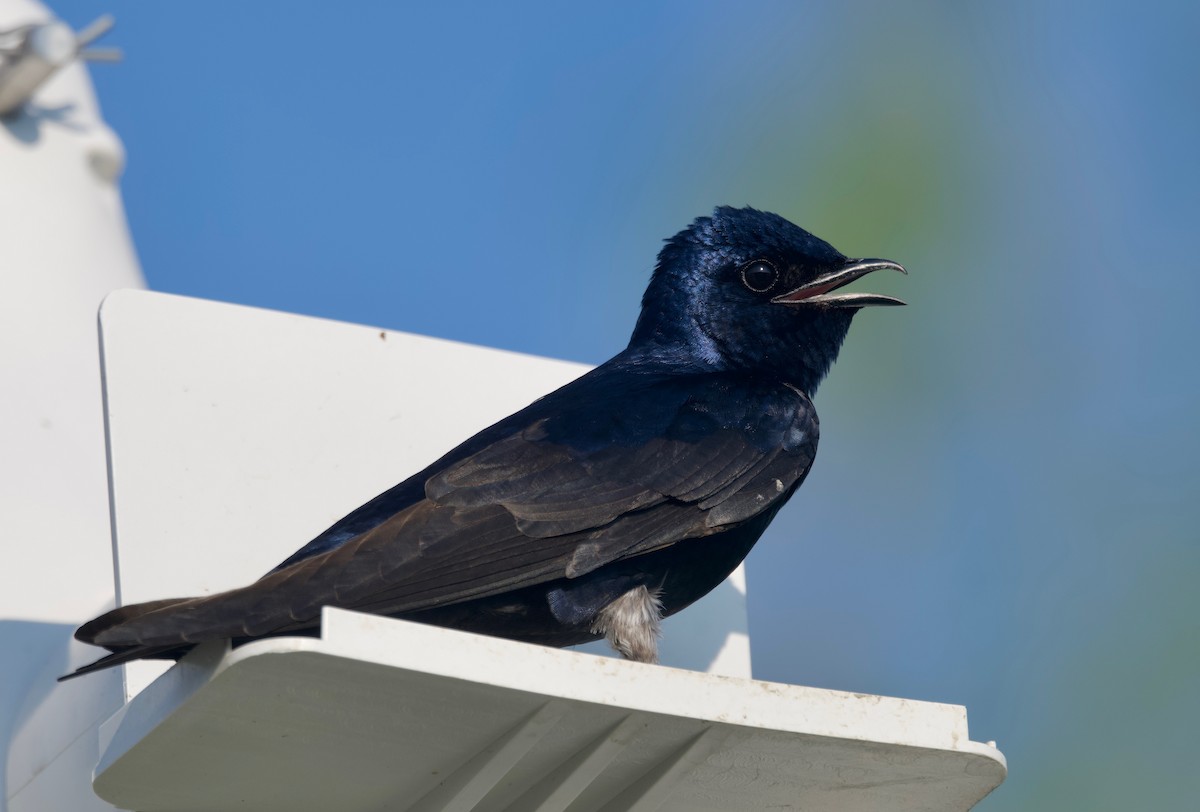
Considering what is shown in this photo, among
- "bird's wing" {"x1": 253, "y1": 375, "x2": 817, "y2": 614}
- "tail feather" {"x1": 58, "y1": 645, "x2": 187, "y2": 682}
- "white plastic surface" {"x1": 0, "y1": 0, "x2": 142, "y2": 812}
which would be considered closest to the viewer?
"tail feather" {"x1": 58, "y1": 645, "x2": 187, "y2": 682}

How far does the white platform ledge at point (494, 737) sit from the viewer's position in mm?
2611

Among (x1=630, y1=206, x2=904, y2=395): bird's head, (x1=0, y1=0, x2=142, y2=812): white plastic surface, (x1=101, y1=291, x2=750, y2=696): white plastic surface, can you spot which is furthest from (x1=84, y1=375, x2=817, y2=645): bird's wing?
(x1=0, y1=0, x2=142, y2=812): white plastic surface

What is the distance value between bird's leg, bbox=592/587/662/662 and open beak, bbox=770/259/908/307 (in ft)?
3.10

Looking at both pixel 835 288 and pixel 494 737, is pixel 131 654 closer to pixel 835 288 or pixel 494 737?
pixel 494 737

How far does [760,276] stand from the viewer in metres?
4.18

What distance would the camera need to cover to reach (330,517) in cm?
392

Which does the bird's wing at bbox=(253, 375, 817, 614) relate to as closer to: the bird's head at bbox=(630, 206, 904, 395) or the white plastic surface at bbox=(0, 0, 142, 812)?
the bird's head at bbox=(630, 206, 904, 395)

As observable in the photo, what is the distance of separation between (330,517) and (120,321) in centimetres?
61

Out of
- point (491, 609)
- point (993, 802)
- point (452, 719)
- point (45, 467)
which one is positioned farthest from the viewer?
point (993, 802)

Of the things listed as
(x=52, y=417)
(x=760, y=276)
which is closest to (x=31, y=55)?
(x=52, y=417)

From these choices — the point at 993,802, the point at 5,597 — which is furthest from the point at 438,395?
the point at 993,802

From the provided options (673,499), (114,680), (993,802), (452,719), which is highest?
(673,499)

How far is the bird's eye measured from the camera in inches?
165

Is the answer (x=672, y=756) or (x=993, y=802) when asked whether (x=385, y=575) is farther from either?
(x=993, y=802)
